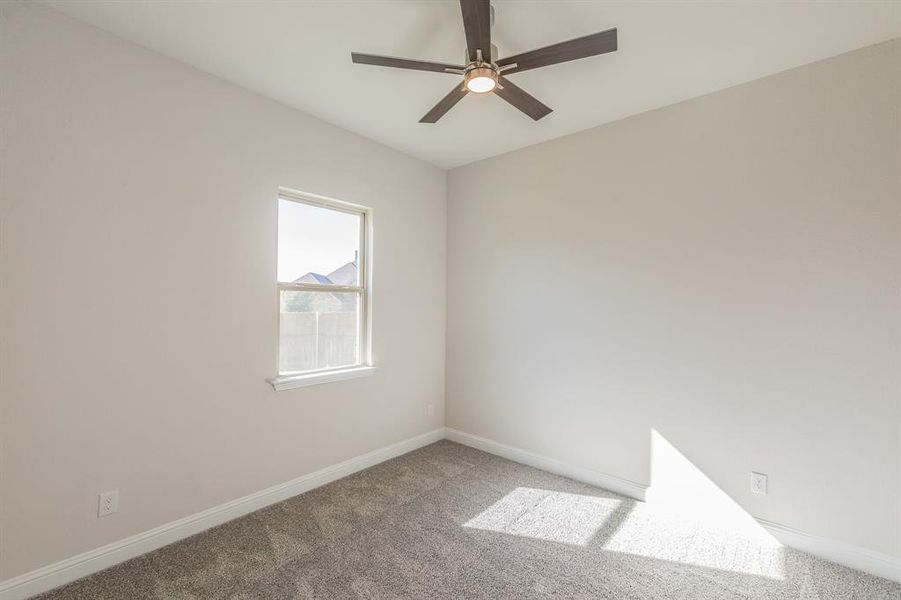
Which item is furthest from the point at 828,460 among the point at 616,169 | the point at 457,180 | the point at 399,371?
the point at 457,180

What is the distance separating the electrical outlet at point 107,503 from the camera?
2.02 metres

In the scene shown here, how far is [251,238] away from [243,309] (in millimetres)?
466

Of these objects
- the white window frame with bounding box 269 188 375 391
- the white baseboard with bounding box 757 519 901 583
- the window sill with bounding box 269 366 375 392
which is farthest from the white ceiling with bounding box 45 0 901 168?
the white baseboard with bounding box 757 519 901 583

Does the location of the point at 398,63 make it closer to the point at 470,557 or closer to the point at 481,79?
the point at 481,79

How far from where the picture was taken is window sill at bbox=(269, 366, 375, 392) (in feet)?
8.89

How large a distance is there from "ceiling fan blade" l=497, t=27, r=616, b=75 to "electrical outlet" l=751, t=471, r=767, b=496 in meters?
2.48

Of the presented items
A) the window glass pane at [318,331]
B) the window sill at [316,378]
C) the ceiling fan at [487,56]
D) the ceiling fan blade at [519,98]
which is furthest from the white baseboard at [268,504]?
the ceiling fan at [487,56]

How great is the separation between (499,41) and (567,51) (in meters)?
0.54

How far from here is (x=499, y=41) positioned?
209cm

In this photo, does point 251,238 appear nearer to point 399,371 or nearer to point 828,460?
point 399,371

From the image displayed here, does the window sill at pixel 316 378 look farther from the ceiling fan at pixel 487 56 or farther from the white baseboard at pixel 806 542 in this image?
the ceiling fan at pixel 487 56

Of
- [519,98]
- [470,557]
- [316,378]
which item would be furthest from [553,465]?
[519,98]

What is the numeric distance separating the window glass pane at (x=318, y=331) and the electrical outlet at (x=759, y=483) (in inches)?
111

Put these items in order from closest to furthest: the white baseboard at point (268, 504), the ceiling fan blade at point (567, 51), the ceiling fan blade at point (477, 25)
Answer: the ceiling fan blade at point (477, 25), the ceiling fan blade at point (567, 51), the white baseboard at point (268, 504)
